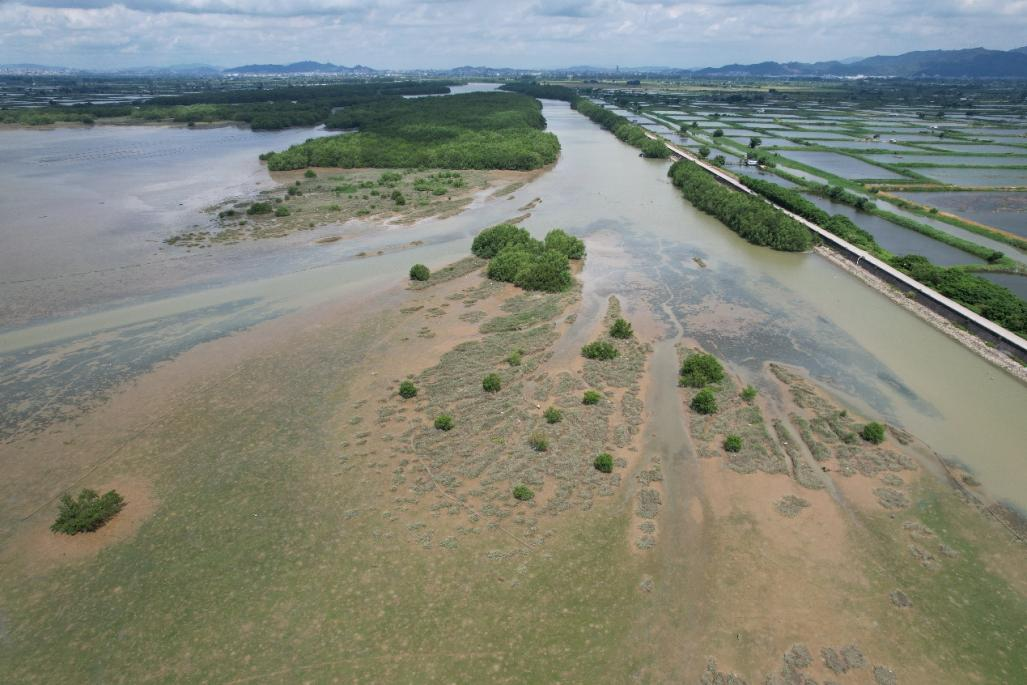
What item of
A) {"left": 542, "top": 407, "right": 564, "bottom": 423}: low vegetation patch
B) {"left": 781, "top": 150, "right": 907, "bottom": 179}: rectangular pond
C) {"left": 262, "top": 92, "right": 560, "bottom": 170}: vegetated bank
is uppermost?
A: {"left": 262, "top": 92, "right": 560, "bottom": 170}: vegetated bank

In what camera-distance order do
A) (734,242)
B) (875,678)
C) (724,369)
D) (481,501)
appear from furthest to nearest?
(734,242) < (724,369) < (481,501) < (875,678)

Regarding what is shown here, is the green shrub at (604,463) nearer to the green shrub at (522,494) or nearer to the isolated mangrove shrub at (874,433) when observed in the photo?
the green shrub at (522,494)

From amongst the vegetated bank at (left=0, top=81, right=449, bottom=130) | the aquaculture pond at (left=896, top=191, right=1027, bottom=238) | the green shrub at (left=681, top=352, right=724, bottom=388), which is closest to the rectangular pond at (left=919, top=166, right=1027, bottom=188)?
the aquaculture pond at (left=896, top=191, right=1027, bottom=238)

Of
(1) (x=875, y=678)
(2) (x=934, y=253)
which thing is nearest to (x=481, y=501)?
(1) (x=875, y=678)

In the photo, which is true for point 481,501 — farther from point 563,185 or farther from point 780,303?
point 563,185

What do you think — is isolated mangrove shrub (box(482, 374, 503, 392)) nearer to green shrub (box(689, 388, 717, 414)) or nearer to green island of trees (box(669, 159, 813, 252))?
green shrub (box(689, 388, 717, 414))
